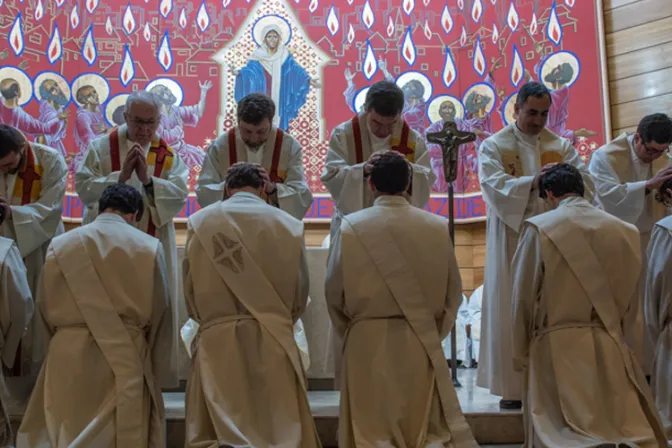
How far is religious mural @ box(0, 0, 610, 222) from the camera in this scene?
10.1m

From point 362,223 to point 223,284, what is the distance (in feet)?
2.52

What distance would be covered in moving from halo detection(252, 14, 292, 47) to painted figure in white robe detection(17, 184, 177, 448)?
7426 millimetres

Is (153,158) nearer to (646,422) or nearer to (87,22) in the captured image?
(646,422)

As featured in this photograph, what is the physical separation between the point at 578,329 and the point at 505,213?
1.34m

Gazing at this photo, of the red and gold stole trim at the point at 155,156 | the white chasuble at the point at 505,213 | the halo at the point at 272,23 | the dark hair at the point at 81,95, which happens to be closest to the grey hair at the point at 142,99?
the red and gold stole trim at the point at 155,156

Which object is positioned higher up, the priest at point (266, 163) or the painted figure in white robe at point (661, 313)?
the priest at point (266, 163)

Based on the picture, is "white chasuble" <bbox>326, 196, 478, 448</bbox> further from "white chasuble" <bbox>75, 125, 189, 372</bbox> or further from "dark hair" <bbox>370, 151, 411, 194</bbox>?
"white chasuble" <bbox>75, 125, 189, 372</bbox>

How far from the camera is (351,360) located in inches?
153

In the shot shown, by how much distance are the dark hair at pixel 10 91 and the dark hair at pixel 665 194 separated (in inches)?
309

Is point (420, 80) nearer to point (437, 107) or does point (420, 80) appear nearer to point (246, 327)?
point (437, 107)

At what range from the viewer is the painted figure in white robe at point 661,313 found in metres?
4.64

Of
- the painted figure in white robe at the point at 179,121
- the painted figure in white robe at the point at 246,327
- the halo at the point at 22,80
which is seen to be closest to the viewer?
the painted figure in white robe at the point at 246,327

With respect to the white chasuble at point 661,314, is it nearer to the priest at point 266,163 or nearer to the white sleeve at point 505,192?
the white sleeve at point 505,192

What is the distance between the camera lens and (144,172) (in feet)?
16.8
